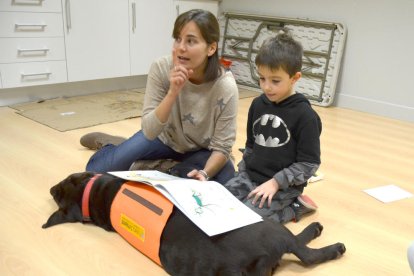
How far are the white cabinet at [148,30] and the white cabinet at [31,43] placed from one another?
64 cm

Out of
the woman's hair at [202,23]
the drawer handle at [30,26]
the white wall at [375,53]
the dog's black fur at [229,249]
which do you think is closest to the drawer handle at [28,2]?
the drawer handle at [30,26]

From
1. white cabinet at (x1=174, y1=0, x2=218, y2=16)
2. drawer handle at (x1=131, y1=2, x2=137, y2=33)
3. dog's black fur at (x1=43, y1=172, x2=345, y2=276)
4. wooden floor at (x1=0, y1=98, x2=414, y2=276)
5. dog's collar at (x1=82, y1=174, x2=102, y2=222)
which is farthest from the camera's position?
white cabinet at (x1=174, y1=0, x2=218, y2=16)

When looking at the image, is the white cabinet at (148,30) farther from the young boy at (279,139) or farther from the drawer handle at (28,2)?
the young boy at (279,139)

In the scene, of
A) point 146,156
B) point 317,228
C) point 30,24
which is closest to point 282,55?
point 317,228

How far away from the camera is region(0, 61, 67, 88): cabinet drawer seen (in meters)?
2.65

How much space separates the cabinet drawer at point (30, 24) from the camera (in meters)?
2.56

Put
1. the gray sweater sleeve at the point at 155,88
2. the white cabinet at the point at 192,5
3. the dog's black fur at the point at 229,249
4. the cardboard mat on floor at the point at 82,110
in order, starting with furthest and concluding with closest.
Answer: the white cabinet at the point at 192,5 → the cardboard mat on floor at the point at 82,110 → the gray sweater sleeve at the point at 155,88 → the dog's black fur at the point at 229,249

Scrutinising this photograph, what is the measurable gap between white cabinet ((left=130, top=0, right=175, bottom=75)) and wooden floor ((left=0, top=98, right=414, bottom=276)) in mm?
949

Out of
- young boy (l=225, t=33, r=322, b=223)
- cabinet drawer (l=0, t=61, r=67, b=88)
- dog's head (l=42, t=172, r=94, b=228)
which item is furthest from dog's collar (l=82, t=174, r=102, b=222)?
cabinet drawer (l=0, t=61, r=67, b=88)

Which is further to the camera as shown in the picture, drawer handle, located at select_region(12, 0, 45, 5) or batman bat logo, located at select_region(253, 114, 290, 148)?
drawer handle, located at select_region(12, 0, 45, 5)

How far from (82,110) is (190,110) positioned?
1479 millimetres

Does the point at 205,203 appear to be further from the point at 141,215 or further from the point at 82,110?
the point at 82,110

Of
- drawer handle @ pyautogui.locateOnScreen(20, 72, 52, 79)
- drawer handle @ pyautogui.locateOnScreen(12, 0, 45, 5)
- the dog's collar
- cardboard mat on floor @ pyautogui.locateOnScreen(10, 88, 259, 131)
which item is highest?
drawer handle @ pyautogui.locateOnScreen(12, 0, 45, 5)

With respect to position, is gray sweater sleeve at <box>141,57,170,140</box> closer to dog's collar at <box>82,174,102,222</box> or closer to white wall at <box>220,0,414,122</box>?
dog's collar at <box>82,174,102,222</box>
